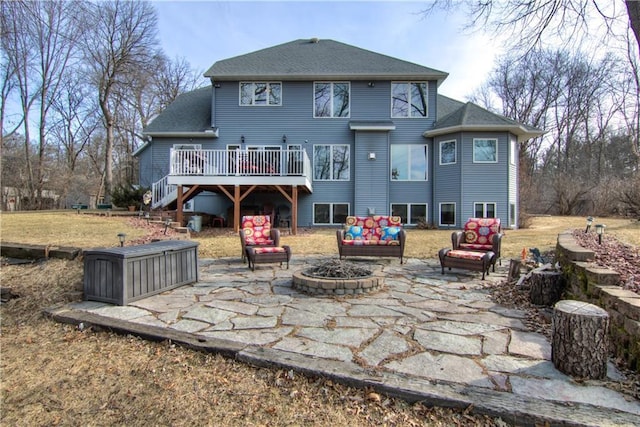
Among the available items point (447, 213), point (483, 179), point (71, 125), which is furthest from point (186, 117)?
point (71, 125)

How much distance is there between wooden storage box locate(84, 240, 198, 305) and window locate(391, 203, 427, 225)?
37.9 ft

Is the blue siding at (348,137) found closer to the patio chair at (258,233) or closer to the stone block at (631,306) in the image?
the patio chair at (258,233)

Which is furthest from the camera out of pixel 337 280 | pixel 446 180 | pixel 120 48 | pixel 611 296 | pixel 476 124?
pixel 120 48

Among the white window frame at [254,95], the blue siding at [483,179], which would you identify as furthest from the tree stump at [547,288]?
the white window frame at [254,95]

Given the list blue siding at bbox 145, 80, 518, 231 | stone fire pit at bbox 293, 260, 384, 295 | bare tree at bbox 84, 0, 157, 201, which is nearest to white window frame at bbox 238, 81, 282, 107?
blue siding at bbox 145, 80, 518, 231

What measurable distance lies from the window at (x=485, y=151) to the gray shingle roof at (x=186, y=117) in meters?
11.1

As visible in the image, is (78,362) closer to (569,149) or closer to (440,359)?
(440,359)

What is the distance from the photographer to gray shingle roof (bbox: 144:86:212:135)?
14.8 metres

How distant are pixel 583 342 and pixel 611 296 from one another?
2.85 ft

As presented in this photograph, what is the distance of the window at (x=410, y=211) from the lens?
14.9 meters

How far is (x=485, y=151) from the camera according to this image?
1378 cm

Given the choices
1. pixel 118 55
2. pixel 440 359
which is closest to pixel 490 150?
pixel 440 359

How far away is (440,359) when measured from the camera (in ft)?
9.00

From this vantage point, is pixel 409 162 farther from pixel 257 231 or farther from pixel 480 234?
pixel 257 231
